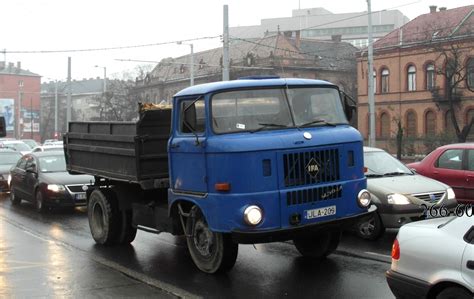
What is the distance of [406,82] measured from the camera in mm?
56312

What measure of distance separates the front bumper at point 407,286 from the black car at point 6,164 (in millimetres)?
16467

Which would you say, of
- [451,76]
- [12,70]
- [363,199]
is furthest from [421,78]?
[12,70]

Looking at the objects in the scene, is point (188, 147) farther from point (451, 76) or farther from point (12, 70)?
point (12, 70)

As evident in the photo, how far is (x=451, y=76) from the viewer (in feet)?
147

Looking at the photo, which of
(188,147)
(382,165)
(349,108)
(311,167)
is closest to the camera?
(311,167)

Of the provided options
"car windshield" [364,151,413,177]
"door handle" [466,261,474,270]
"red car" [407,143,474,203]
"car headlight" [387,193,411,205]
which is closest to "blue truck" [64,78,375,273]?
"car headlight" [387,193,411,205]

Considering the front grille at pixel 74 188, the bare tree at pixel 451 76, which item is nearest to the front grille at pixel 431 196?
the front grille at pixel 74 188

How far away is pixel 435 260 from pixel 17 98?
124647 mm

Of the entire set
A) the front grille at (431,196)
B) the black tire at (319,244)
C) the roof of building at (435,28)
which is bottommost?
the black tire at (319,244)

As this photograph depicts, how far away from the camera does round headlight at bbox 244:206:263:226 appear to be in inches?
259

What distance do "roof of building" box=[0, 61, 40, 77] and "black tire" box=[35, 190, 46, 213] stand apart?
381 feet

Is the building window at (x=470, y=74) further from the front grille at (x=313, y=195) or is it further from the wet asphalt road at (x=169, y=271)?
the front grille at (x=313, y=195)

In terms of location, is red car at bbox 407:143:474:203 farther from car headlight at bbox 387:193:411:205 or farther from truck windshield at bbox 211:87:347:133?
truck windshield at bbox 211:87:347:133

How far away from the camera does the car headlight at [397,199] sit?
9250mm
